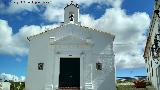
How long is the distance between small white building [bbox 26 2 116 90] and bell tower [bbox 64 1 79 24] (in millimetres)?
2276

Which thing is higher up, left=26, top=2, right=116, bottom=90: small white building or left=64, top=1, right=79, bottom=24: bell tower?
left=64, top=1, right=79, bottom=24: bell tower

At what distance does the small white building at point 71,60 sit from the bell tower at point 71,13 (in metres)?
2.28

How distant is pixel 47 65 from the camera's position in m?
27.7

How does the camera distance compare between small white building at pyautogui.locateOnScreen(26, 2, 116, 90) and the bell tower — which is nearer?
small white building at pyautogui.locateOnScreen(26, 2, 116, 90)

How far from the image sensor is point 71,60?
92.6 feet

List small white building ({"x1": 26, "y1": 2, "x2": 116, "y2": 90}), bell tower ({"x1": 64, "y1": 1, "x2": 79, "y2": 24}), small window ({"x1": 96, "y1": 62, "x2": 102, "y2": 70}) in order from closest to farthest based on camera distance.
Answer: small white building ({"x1": 26, "y1": 2, "x2": 116, "y2": 90}) → small window ({"x1": 96, "y1": 62, "x2": 102, "y2": 70}) → bell tower ({"x1": 64, "y1": 1, "x2": 79, "y2": 24})

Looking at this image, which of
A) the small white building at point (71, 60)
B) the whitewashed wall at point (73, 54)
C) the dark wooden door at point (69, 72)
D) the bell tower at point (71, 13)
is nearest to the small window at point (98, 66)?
the small white building at point (71, 60)

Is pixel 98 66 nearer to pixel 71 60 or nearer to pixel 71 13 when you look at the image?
pixel 71 60

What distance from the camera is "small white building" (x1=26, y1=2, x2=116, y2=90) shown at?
2736 cm

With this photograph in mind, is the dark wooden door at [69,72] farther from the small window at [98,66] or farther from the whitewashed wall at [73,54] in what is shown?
the small window at [98,66]

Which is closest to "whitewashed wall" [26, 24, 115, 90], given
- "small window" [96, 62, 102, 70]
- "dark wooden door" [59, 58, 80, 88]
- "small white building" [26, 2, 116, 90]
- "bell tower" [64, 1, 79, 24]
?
"small white building" [26, 2, 116, 90]

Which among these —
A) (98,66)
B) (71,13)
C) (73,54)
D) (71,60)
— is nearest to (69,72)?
(71,60)

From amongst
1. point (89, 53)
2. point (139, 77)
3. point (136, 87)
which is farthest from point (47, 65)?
point (139, 77)

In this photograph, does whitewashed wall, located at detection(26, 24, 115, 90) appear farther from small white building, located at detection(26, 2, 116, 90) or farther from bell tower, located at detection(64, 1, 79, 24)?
bell tower, located at detection(64, 1, 79, 24)
